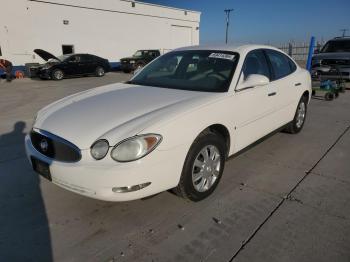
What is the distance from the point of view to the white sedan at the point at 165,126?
2.33m

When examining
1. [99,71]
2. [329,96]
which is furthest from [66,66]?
[329,96]

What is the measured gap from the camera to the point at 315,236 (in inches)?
96.2

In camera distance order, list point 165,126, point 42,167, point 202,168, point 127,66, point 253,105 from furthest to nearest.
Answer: point 127,66
point 253,105
point 202,168
point 42,167
point 165,126

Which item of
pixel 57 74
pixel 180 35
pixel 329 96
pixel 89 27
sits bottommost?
pixel 329 96

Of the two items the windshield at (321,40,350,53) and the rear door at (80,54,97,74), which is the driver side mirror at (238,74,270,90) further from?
the rear door at (80,54,97,74)

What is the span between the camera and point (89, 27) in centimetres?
2098

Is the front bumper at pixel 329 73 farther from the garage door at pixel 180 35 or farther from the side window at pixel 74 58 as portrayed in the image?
the garage door at pixel 180 35

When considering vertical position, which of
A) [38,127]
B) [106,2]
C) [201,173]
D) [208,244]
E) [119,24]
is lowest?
[208,244]

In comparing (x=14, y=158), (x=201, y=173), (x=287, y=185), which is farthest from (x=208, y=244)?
(x=14, y=158)

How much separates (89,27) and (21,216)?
20586mm

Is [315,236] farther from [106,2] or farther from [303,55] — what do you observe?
[303,55]

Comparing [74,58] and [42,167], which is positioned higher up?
[74,58]

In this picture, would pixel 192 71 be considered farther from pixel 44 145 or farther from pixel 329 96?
pixel 329 96

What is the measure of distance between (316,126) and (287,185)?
2.96 meters
